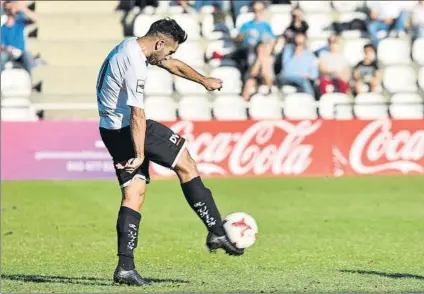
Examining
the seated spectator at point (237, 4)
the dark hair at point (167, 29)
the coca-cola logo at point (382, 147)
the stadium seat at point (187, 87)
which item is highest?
the dark hair at point (167, 29)

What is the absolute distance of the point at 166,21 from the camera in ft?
27.6

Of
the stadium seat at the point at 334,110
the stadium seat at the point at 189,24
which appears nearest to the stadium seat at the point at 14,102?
the stadium seat at the point at 189,24

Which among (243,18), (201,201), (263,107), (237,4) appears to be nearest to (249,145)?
(263,107)

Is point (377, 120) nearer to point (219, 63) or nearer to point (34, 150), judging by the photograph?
point (219, 63)

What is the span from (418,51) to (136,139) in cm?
1467

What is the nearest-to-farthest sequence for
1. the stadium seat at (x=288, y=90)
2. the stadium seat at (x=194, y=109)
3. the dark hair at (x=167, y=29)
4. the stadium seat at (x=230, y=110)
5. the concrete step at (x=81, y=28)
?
the dark hair at (x=167, y=29), the stadium seat at (x=230, y=110), the stadium seat at (x=194, y=109), the stadium seat at (x=288, y=90), the concrete step at (x=81, y=28)

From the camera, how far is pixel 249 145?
62.1 feet

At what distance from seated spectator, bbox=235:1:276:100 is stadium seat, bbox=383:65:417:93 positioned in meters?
2.39

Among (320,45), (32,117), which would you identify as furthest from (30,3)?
(320,45)

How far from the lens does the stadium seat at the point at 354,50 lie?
22.0m

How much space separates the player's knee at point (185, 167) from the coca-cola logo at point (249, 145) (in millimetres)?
10274

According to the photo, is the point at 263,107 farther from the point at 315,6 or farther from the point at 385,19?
the point at 385,19

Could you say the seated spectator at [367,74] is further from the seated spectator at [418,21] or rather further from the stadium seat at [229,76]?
the stadium seat at [229,76]

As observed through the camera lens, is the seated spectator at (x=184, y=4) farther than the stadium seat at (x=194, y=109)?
Yes
